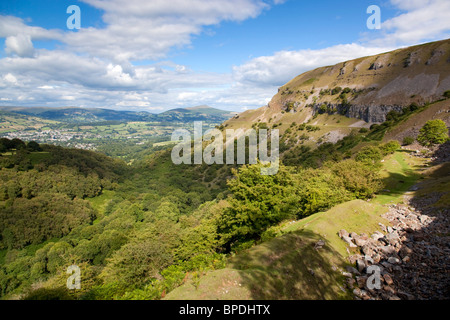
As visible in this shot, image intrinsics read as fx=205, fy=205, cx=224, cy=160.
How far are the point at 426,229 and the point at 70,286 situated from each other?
32693 mm

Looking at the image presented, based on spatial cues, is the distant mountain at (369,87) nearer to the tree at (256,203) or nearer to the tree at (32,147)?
the tree at (256,203)

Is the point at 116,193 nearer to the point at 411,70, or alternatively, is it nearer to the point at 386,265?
the point at 386,265

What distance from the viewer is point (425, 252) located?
44.0 feet

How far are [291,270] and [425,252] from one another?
942 centimetres

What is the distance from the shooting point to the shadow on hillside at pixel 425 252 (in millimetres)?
10758

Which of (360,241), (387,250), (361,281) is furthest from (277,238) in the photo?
(387,250)

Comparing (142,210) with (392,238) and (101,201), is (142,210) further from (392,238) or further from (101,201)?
(392,238)

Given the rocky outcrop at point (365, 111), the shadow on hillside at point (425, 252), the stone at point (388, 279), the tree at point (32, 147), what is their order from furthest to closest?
the tree at point (32, 147)
the rocky outcrop at point (365, 111)
the stone at point (388, 279)
the shadow on hillside at point (425, 252)

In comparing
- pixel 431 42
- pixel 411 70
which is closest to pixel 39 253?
pixel 411 70

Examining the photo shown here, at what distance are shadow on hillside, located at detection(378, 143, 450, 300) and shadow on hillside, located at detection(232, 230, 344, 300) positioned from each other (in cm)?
346

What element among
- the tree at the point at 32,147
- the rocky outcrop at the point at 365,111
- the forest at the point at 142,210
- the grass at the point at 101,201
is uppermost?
the rocky outcrop at the point at 365,111

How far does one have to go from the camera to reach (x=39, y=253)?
174 feet

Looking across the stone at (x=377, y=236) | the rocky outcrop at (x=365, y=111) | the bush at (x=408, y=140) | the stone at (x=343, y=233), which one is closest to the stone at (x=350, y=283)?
the stone at (x=343, y=233)

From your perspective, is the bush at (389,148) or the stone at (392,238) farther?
the bush at (389,148)
